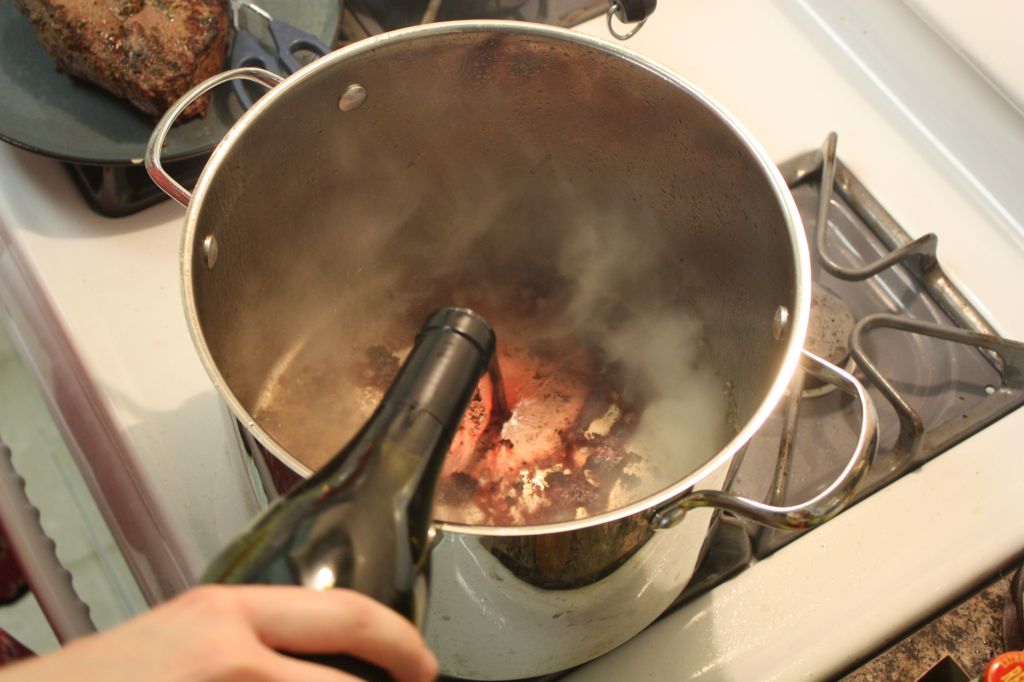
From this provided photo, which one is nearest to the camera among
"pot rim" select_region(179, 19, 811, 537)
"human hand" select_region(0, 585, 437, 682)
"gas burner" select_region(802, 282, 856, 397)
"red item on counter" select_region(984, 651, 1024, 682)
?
"human hand" select_region(0, 585, 437, 682)

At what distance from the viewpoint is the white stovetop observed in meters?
0.49

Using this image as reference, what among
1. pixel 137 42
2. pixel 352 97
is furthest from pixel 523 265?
pixel 137 42

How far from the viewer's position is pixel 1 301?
1.95ft

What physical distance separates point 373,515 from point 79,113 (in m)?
0.42

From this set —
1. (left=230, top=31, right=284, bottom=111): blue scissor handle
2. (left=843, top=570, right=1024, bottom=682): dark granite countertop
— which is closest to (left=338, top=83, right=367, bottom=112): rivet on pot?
(left=230, top=31, right=284, bottom=111): blue scissor handle

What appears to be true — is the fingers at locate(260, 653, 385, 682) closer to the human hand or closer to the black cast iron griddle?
the human hand

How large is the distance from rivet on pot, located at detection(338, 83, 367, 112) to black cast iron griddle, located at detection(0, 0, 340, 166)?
0.35 ft

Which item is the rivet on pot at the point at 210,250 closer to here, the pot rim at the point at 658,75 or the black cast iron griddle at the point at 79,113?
the pot rim at the point at 658,75

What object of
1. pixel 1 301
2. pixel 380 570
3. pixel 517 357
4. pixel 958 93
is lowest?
pixel 1 301

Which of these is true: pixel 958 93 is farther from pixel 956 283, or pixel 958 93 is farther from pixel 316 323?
pixel 316 323

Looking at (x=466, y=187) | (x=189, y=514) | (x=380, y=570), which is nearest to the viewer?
(x=380, y=570)

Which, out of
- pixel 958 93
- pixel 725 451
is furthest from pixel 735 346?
pixel 958 93

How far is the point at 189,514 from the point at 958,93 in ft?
2.02

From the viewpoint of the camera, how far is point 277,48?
1.97ft
